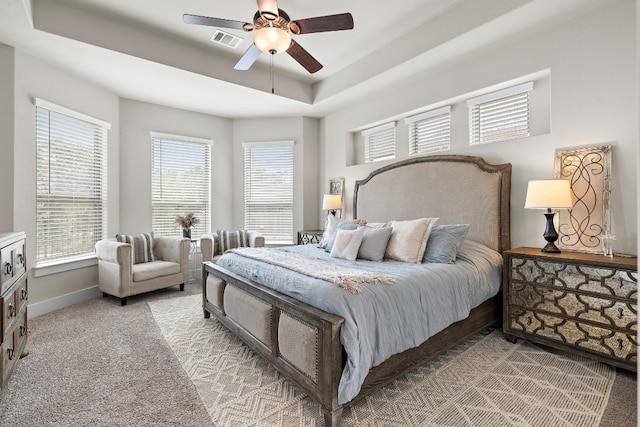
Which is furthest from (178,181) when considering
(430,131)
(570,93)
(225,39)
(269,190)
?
(570,93)

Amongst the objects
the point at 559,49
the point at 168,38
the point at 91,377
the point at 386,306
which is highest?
the point at 168,38

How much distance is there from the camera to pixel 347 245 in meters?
3.11

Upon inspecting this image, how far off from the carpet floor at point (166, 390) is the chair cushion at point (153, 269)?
0.99 m

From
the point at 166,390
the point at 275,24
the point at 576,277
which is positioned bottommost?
the point at 166,390

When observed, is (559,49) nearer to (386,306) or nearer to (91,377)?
(386,306)

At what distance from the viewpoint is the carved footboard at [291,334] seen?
171 cm

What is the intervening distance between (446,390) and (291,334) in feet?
3.69

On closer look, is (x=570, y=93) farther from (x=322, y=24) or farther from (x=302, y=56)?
(x=302, y=56)

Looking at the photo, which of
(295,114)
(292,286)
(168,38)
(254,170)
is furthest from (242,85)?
(292,286)

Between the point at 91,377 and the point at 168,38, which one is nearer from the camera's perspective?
the point at 91,377

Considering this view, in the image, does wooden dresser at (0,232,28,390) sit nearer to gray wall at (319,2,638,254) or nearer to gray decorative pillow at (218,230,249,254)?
gray decorative pillow at (218,230,249,254)

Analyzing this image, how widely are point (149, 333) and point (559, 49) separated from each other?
4.83 metres

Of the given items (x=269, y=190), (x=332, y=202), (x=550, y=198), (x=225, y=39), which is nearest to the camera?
(x=550, y=198)

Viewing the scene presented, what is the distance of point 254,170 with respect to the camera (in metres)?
5.90
